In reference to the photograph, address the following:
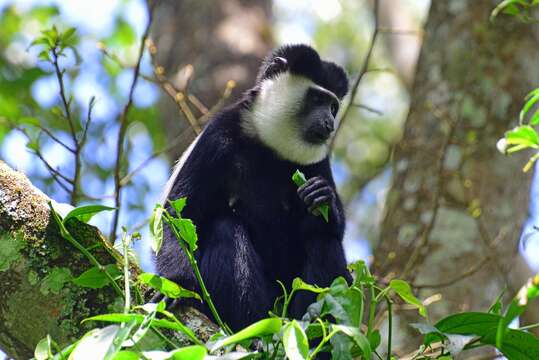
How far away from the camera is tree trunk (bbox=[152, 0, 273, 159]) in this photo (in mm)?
7137

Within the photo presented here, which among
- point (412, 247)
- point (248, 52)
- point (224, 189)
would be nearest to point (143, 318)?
point (224, 189)

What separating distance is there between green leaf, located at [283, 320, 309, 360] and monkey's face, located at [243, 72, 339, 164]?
2416 millimetres

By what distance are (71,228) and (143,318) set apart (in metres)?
0.73

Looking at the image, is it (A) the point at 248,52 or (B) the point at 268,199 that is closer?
(B) the point at 268,199

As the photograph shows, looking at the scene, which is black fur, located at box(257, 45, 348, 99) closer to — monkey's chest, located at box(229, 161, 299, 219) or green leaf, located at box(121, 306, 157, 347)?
monkey's chest, located at box(229, 161, 299, 219)

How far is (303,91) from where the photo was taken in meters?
4.47

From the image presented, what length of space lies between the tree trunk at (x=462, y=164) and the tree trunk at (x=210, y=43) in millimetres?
2116

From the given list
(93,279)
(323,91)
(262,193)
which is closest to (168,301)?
(93,279)

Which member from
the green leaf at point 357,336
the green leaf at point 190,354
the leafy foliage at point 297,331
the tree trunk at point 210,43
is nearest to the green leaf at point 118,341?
the leafy foliage at point 297,331

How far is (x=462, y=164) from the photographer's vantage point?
516 centimetres

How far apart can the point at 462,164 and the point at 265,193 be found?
5.73ft

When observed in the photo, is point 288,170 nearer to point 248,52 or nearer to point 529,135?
point 529,135

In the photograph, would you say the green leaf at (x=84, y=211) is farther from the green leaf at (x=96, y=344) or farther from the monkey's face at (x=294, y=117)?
the monkey's face at (x=294, y=117)

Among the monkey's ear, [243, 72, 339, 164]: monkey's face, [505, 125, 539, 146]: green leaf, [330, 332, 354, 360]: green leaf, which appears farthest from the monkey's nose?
[505, 125, 539, 146]: green leaf
